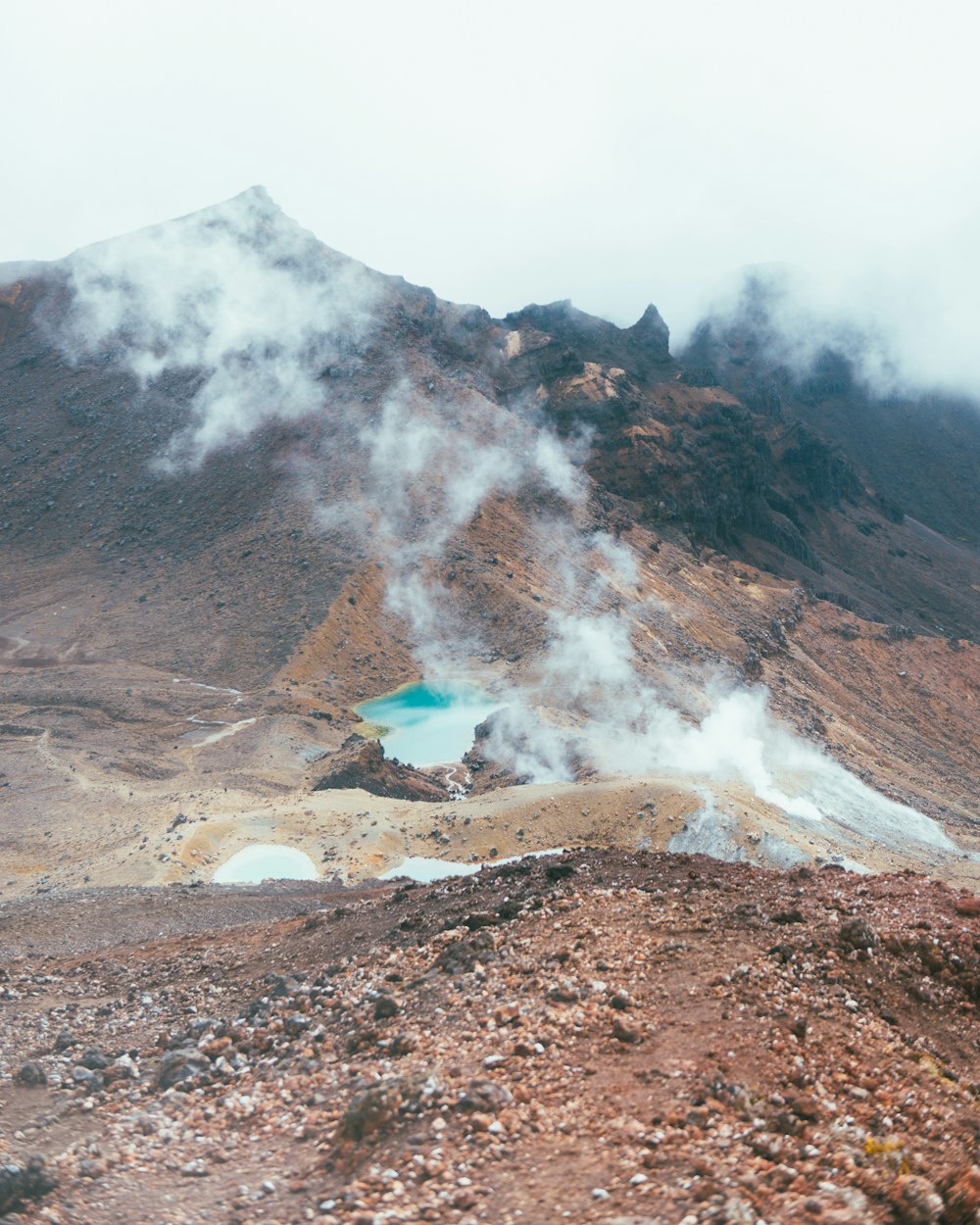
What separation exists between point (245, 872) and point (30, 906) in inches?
408

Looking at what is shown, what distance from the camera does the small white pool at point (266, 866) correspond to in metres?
39.6

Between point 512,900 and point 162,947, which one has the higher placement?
point 512,900

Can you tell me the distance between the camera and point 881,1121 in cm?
1168

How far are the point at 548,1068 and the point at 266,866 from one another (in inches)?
1181

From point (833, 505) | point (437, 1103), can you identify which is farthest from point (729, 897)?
point (833, 505)

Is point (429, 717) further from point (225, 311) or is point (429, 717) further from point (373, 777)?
point (225, 311)

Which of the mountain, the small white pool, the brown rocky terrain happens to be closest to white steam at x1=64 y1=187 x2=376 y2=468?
the mountain

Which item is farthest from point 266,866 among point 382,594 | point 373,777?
point 382,594

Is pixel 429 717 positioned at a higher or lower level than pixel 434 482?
lower

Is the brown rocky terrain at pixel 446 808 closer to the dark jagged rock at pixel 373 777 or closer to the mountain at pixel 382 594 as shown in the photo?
the dark jagged rock at pixel 373 777

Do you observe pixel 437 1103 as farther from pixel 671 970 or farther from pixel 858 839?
pixel 858 839

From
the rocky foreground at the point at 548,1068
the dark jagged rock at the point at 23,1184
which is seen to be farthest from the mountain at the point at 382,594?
the dark jagged rock at the point at 23,1184

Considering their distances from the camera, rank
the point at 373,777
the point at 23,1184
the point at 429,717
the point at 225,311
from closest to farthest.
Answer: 1. the point at 23,1184
2. the point at 373,777
3. the point at 429,717
4. the point at 225,311

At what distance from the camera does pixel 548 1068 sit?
42.1 feet
